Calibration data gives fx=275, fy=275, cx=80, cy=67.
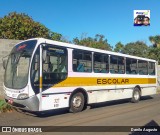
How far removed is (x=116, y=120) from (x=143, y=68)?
322 inches

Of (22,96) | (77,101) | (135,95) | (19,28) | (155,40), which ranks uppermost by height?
(155,40)

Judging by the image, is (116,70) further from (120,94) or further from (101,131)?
(101,131)

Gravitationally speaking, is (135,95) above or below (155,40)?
below

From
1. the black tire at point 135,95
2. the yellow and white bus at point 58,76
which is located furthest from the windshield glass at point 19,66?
the black tire at point 135,95

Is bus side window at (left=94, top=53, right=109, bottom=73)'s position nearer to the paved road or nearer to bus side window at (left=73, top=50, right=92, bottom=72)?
→ bus side window at (left=73, top=50, right=92, bottom=72)

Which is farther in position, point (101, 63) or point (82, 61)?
point (101, 63)

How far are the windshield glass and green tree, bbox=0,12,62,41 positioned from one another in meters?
11.3

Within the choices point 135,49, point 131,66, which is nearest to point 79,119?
point 131,66

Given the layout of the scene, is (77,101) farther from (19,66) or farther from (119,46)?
(119,46)

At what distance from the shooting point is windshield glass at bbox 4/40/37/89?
10187 mm

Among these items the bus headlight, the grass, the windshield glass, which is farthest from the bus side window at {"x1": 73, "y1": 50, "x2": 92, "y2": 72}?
the grass

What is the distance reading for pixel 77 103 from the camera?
470 inches

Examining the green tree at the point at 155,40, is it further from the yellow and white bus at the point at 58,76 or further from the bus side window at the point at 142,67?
the yellow and white bus at the point at 58,76

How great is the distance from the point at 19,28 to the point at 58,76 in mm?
12651
